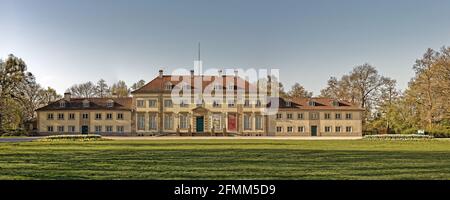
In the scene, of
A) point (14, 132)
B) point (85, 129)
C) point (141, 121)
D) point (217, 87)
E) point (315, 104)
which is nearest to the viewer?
point (14, 132)

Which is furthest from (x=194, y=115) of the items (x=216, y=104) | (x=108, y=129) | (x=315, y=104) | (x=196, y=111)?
(x=315, y=104)

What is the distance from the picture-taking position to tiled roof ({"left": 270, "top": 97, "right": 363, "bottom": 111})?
35.5 m

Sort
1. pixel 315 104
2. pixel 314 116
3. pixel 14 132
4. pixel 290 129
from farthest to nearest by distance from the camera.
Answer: pixel 315 104 → pixel 314 116 → pixel 290 129 → pixel 14 132

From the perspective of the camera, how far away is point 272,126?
35.2 m

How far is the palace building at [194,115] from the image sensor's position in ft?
112

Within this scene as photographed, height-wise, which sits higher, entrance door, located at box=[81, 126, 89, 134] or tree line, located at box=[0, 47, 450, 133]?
tree line, located at box=[0, 47, 450, 133]

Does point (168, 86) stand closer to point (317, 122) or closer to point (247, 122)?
point (247, 122)

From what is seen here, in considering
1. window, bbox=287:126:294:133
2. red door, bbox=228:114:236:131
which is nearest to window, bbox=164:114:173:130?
red door, bbox=228:114:236:131

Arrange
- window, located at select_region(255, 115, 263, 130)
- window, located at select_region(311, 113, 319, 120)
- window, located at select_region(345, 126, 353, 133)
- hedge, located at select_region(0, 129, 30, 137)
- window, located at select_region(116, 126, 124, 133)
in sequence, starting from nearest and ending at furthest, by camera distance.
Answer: hedge, located at select_region(0, 129, 30, 137) < window, located at select_region(116, 126, 124, 133) < window, located at select_region(255, 115, 263, 130) < window, located at select_region(345, 126, 353, 133) < window, located at select_region(311, 113, 319, 120)

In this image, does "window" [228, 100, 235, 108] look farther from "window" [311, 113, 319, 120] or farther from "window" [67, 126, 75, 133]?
"window" [67, 126, 75, 133]

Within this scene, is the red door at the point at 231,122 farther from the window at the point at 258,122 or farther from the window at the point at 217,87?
the window at the point at 217,87

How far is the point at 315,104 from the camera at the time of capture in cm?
3634

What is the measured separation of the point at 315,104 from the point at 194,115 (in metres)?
10.0
